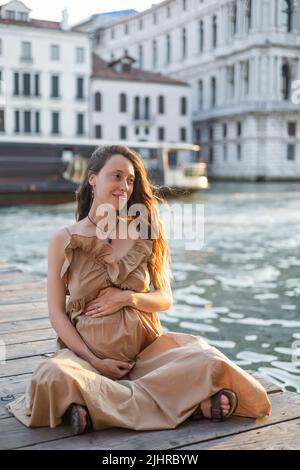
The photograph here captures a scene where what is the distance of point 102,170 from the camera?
2447 mm

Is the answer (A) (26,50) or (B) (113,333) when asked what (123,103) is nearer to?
(A) (26,50)

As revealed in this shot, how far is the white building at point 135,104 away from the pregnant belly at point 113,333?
117ft

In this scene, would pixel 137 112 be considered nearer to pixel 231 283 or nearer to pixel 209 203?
pixel 209 203

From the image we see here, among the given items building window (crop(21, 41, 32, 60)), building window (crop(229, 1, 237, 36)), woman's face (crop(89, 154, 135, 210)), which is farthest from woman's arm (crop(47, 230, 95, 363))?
building window (crop(229, 1, 237, 36))

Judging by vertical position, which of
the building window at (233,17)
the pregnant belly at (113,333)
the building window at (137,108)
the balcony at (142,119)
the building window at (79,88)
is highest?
the building window at (233,17)

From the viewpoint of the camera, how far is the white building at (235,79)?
4022 centimetres

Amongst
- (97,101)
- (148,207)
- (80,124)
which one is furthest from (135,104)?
(148,207)

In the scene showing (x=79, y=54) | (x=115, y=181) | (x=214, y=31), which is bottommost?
(x=115, y=181)

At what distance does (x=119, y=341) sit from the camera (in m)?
2.39

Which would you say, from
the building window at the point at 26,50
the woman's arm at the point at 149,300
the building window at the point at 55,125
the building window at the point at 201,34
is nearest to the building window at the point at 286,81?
the building window at the point at 201,34

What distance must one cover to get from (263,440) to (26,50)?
107 ft

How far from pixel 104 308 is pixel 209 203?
57.5ft

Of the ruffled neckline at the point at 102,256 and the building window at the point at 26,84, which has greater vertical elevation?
the building window at the point at 26,84

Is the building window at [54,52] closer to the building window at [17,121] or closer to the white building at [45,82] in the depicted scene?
the white building at [45,82]
